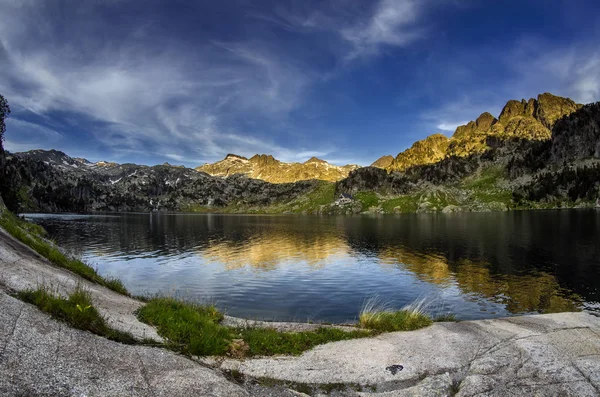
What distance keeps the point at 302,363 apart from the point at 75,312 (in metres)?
8.50

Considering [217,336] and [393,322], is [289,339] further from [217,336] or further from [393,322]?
[393,322]

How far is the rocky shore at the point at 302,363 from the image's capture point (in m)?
8.95

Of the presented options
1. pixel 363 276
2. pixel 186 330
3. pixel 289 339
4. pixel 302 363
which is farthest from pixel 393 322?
pixel 363 276

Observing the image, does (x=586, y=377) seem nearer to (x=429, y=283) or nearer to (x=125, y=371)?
(x=125, y=371)

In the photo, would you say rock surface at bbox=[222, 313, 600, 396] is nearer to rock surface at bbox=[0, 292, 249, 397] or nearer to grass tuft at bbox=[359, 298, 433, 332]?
grass tuft at bbox=[359, 298, 433, 332]

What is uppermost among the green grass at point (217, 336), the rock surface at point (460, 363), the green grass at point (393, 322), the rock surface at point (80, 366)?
the rock surface at point (80, 366)

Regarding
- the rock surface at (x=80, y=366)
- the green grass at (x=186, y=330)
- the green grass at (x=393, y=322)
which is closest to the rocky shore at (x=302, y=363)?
the rock surface at (x=80, y=366)

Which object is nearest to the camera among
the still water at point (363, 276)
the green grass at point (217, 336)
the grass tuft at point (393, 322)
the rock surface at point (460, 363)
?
the rock surface at point (460, 363)

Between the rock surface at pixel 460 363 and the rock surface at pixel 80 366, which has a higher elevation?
the rock surface at pixel 80 366

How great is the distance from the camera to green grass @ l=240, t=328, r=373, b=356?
49.0 ft

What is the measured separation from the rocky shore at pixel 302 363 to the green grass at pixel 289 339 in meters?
0.71

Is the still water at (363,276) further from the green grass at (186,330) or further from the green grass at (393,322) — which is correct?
the green grass at (186,330)

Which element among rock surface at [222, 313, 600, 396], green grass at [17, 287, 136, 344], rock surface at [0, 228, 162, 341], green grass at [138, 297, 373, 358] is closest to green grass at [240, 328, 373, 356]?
green grass at [138, 297, 373, 358]

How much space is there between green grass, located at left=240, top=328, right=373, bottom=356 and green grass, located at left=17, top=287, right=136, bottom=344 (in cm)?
509
